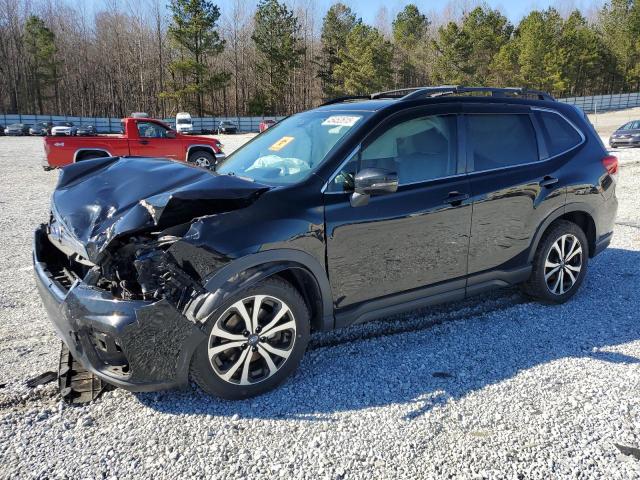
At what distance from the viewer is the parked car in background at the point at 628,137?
21562 mm

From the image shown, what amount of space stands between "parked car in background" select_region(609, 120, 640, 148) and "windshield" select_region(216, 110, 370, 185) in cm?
2195

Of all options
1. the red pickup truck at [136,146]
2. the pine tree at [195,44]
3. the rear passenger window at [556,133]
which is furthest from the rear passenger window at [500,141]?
the pine tree at [195,44]

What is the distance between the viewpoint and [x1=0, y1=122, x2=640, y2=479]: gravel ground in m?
2.54

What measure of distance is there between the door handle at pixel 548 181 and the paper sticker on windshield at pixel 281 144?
83.0 inches

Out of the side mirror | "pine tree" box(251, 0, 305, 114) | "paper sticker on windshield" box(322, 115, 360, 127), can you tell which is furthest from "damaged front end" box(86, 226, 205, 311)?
"pine tree" box(251, 0, 305, 114)

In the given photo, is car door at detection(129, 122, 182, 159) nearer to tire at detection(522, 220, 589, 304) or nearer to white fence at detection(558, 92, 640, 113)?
tire at detection(522, 220, 589, 304)

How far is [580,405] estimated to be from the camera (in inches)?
119

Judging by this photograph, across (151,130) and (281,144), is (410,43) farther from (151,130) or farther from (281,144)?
(281,144)

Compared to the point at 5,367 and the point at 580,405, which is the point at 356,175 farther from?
the point at 5,367

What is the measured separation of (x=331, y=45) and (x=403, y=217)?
66.6 meters

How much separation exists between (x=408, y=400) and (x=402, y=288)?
2.71 ft

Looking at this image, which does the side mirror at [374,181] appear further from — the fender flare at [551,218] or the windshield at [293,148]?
the fender flare at [551,218]

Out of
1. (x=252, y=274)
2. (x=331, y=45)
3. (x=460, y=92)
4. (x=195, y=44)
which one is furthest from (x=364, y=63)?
(x=252, y=274)

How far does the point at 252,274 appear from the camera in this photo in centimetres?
293
